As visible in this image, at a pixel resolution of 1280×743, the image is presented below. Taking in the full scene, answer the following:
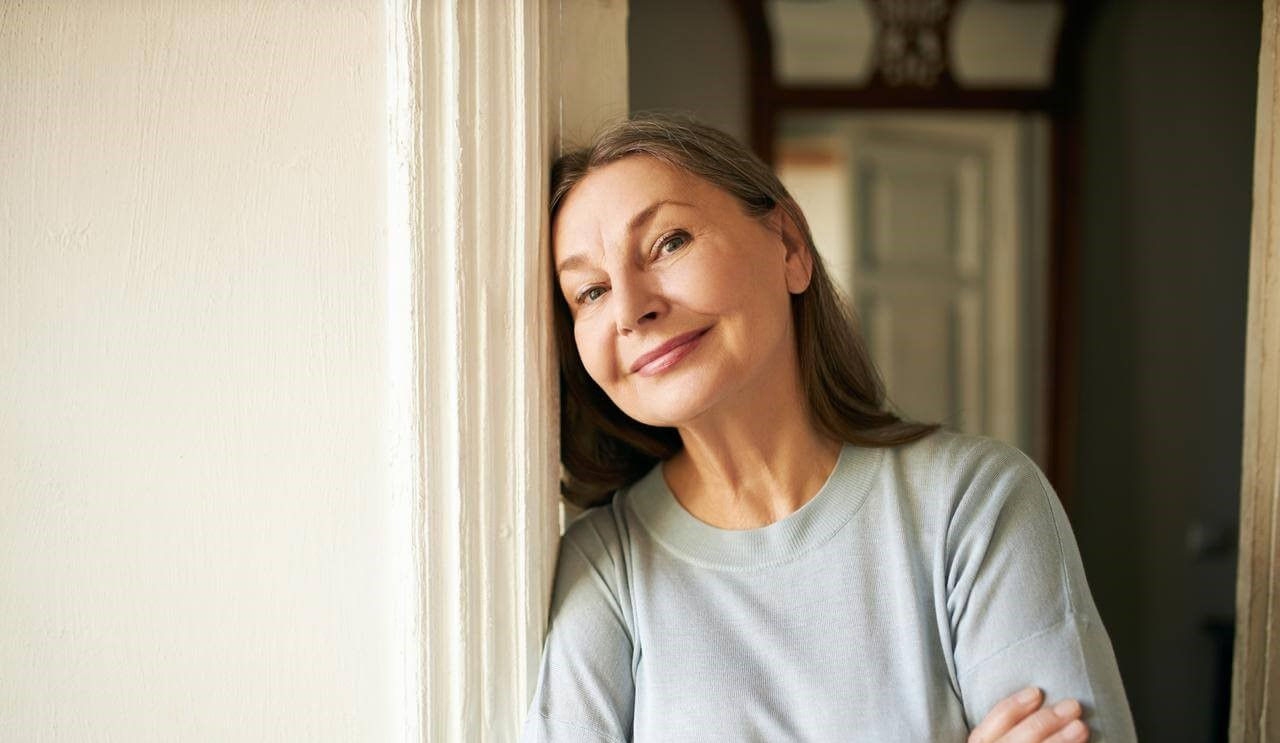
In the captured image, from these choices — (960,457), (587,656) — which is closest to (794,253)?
(960,457)

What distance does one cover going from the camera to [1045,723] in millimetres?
980

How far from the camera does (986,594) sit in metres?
1.06

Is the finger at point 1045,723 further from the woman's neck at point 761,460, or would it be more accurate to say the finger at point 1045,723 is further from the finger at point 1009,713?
the woman's neck at point 761,460

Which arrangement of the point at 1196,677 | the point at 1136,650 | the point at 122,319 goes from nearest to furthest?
the point at 122,319
the point at 1196,677
the point at 1136,650

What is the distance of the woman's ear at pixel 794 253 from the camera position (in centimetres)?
122

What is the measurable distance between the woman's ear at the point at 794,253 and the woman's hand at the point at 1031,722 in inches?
20.3

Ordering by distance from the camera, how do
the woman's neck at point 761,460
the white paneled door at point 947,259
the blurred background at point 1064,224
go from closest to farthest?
1. the woman's neck at point 761,460
2. the blurred background at point 1064,224
3. the white paneled door at point 947,259

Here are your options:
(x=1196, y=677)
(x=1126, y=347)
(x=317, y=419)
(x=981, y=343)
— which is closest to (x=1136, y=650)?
(x=1196, y=677)

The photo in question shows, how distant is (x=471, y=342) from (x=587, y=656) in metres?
0.37

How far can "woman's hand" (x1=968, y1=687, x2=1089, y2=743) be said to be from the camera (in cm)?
97

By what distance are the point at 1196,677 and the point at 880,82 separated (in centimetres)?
203

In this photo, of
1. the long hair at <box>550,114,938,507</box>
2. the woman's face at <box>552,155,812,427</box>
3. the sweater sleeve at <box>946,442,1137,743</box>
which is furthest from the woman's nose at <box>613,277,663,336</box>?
the sweater sleeve at <box>946,442,1137,743</box>

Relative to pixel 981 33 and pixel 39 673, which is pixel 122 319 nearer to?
pixel 39 673

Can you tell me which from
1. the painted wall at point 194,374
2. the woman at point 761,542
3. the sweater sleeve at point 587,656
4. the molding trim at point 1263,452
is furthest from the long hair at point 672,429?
the molding trim at point 1263,452
